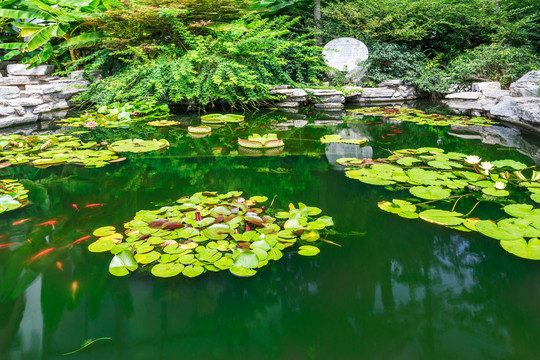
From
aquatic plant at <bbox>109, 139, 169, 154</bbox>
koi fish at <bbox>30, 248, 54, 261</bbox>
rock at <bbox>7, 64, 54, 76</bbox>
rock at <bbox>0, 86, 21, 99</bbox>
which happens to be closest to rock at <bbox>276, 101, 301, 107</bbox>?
aquatic plant at <bbox>109, 139, 169, 154</bbox>

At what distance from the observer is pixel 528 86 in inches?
170

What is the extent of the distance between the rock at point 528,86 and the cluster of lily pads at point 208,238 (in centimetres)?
404

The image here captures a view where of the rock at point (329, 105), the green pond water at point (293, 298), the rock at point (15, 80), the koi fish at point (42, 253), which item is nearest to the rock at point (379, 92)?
the rock at point (329, 105)

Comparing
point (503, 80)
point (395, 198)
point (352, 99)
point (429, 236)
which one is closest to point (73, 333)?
point (429, 236)

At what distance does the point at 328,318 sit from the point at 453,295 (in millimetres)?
431

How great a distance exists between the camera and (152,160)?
2.78m

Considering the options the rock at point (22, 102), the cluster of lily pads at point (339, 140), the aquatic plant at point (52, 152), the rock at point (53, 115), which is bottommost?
the cluster of lily pads at point (339, 140)

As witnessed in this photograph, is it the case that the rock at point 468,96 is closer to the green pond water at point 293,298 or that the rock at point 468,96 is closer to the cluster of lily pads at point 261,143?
the cluster of lily pads at point 261,143

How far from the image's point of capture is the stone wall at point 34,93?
448 cm

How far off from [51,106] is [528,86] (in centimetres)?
668

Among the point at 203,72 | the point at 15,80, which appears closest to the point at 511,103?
the point at 203,72

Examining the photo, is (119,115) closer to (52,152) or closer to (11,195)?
(52,152)

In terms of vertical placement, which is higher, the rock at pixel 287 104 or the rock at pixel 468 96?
the rock at pixel 468 96

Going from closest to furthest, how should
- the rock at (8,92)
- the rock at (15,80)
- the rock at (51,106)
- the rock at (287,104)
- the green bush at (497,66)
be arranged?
the rock at (8,92)
the rock at (51,106)
the rock at (15,80)
the rock at (287,104)
the green bush at (497,66)
